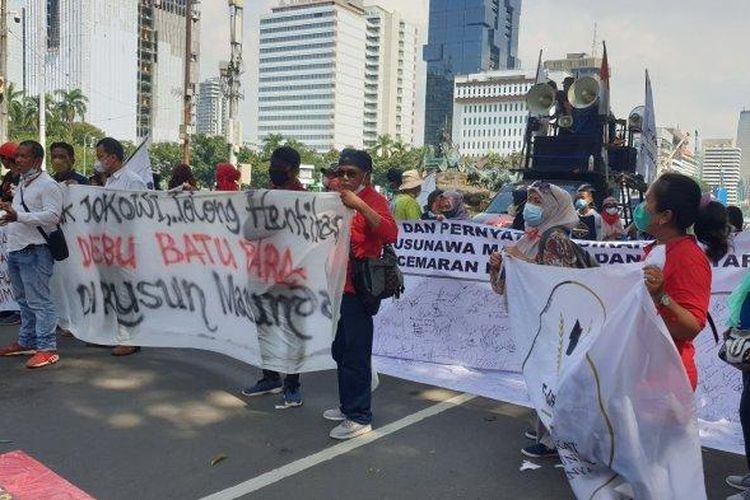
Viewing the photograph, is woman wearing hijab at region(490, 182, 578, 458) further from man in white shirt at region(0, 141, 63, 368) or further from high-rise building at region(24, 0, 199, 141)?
high-rise building at region(24, 0, 199, 141)

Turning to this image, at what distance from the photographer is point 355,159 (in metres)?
4.12

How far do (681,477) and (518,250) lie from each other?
66.6 inches

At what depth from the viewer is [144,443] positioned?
4.02 m

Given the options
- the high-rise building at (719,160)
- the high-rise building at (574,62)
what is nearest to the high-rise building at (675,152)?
the high-rise building at (719,160)

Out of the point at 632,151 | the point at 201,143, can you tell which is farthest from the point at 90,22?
the point at 632,151

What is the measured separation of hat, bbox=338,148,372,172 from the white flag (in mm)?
3300

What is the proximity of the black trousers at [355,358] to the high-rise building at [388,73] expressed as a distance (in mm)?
164469

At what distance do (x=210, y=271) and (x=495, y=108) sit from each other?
508 feet

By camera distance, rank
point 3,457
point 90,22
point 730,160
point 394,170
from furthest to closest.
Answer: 1. point 730,160
2. point 90,22
3. point 394,170
4. point 3,457

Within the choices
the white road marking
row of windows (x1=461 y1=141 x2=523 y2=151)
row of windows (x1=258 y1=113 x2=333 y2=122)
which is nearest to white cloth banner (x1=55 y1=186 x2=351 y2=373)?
the white road marking

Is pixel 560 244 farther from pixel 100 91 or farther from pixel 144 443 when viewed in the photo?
pixel 100 91

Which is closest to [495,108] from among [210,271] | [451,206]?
[451,206]

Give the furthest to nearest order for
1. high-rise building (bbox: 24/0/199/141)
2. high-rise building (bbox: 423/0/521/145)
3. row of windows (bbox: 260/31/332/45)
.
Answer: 1. high-rise building (bbox: 423/0/521/145)
2. row of windows (bbox: 260/31/332/45)
3. high-rise building (bbox: 24/0/199/141)

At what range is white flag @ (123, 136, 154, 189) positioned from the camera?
675 centimetres
